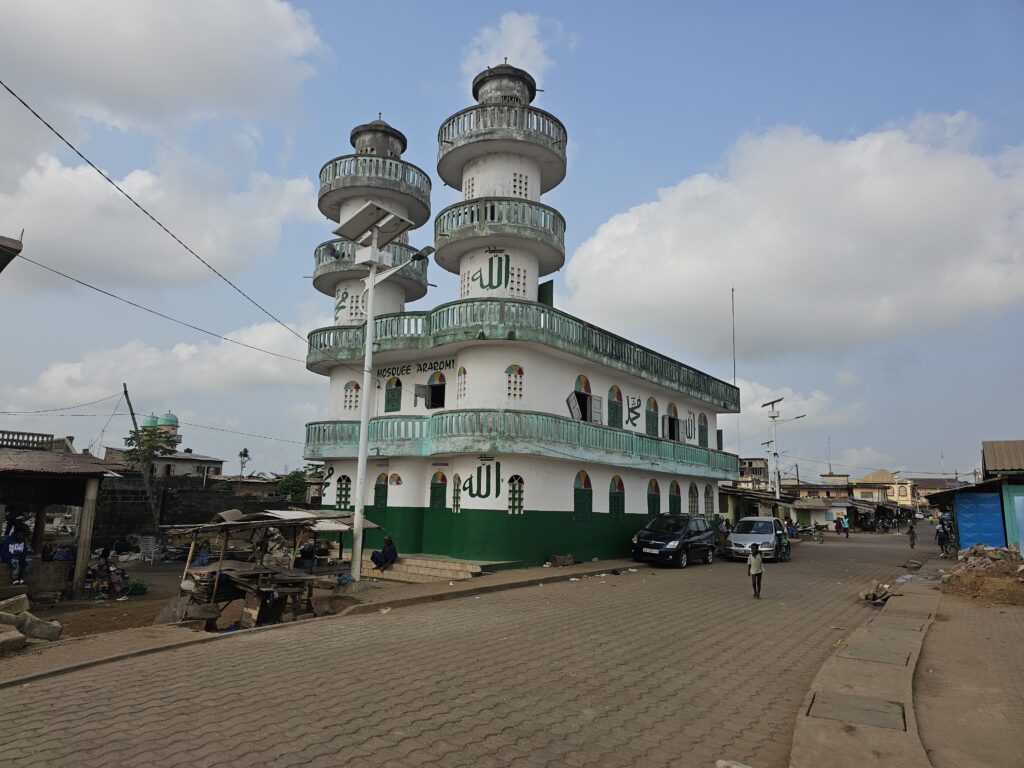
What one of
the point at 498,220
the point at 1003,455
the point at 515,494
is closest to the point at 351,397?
the point at 515,494

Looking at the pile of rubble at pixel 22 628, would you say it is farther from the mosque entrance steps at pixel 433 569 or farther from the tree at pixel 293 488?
the tree at pixel 293 488

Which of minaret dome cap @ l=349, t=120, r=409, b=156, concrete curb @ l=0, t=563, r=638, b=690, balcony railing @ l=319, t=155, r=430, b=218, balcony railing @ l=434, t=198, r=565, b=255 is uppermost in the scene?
minaret dome cap @ l=349, t=120, r=409, b=156

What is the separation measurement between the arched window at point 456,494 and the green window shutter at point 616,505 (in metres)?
6.15

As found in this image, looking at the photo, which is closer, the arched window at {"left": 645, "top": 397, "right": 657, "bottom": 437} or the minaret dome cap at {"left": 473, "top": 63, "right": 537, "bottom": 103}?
the minaret dome cap at {"left": 473, "top": 63, "right": 537, "bottom": 103}

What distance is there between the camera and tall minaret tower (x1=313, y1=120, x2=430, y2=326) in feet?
75.0

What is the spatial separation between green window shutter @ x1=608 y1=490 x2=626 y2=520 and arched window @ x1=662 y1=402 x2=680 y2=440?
204 inches

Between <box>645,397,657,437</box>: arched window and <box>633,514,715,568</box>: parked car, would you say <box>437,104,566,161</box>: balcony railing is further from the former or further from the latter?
<box>633,514,715,568</box>: parked car

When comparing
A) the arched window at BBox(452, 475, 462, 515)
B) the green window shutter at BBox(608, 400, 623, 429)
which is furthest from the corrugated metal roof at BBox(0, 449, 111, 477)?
the green window shutter at BBox(608, 400, 623, 429)

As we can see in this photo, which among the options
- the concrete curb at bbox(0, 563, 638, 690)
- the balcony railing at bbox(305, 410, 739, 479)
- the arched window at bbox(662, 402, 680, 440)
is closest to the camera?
the concrete curb at bbox(0, 563, 638, 690)

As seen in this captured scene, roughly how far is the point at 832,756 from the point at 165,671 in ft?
23.5

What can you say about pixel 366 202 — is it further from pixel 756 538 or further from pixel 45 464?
pixel 756 538

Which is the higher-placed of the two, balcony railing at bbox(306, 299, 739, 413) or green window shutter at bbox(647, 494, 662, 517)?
balcony railing at bbox(306, 299, 739, 413)

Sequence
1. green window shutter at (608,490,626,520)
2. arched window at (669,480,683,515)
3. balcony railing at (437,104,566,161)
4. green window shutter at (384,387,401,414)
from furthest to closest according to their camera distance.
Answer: arched window at (669,480,683,515) → green window shutter at (608,490,626,520) → green window shutter at (384,387,401,414) → balcony railing at (437,104,566,161)

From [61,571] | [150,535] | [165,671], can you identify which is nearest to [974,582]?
[165,671]
